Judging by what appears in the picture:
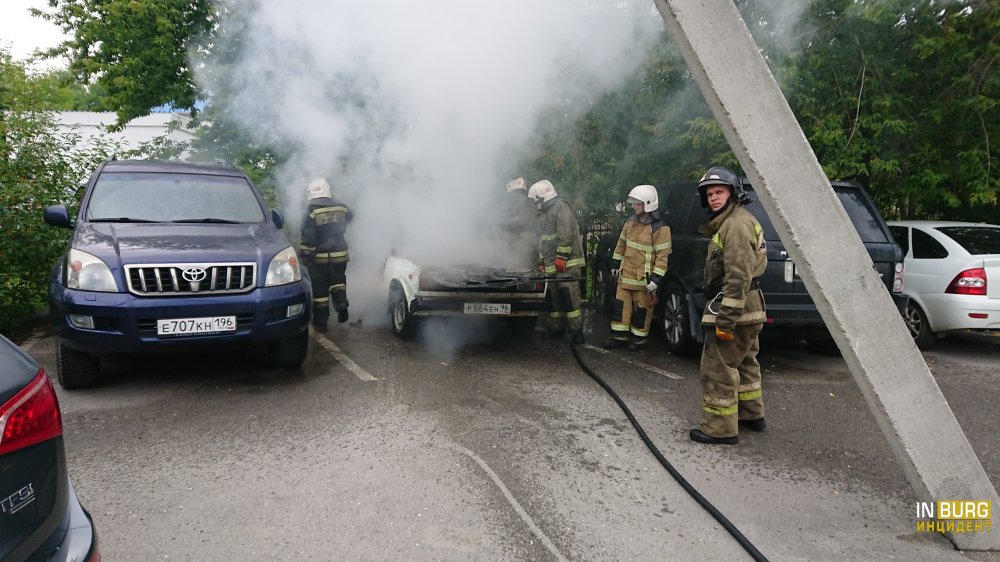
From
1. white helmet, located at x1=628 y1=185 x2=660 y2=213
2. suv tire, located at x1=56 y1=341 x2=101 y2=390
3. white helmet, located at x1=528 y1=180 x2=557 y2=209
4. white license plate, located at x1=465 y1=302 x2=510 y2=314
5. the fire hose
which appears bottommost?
the fire hose

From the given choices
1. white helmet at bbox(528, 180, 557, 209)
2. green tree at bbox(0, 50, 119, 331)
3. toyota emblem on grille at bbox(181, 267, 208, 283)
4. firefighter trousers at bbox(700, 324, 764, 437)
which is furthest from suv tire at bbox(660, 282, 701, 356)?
green tree at bbox(0, 50, 119, 331)

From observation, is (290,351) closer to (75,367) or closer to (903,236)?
(75,367)

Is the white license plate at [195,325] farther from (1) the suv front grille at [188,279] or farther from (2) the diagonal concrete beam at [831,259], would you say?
(2) the diagonal concrete beam at [831,259]

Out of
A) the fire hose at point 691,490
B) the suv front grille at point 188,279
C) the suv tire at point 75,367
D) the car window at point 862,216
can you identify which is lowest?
the fire hose at point 691,490

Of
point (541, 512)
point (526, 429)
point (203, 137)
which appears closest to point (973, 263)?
point (526, 429)

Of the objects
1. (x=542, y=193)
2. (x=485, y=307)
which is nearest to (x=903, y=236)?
(x=542, y=193)

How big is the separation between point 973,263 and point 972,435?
2.93 m

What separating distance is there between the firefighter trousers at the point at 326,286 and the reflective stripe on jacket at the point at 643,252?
334 cm

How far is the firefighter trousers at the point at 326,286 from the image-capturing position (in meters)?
7.68

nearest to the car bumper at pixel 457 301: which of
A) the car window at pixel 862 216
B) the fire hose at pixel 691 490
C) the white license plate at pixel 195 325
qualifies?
the fire hose at pixel 691 490

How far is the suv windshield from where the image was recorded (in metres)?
5.47

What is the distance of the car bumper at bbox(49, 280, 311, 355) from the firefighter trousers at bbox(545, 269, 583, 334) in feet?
11.1

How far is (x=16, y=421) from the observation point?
1701 millimetres

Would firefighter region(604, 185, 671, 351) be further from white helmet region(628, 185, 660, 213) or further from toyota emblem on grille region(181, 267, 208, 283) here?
toyota emblem on grille region(181, 267, 208, 283)
